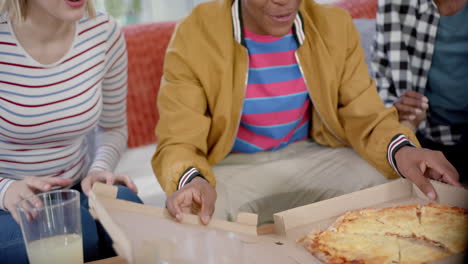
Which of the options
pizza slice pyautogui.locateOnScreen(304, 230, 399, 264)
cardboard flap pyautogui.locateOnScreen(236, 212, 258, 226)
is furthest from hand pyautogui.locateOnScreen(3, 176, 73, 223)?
pizza slice pyautogui.locateOnScreen(304, 230, 399, 264)

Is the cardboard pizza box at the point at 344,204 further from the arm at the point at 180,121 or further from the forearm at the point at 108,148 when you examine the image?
the forearm at the point at 108,148

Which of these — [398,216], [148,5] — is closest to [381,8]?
[398,216]

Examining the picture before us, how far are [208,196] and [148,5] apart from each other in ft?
6.72

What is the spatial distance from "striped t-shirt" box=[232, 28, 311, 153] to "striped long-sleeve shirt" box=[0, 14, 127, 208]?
0.34 metres

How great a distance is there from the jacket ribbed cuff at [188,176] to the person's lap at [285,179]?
18 centimetres

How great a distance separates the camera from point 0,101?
47.9 inches

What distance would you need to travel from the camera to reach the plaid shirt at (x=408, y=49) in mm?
1600

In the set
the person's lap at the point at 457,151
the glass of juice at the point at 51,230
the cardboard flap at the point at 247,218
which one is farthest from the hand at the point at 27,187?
the person's lap at the point at 457,151

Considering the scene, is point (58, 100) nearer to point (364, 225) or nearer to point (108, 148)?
point (108, 148)

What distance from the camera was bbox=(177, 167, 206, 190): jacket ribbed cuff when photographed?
1114 millimetres

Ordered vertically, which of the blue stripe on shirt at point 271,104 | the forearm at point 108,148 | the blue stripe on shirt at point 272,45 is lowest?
the forearm at point 108,148

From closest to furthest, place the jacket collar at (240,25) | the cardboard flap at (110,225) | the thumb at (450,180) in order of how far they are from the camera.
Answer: the cardboard flap at (110,225)
the thumb at (450,180)
the jacket collar at (240,25)

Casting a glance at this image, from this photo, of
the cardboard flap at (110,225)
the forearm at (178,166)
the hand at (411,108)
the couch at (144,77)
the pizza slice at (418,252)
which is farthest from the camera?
the couch at (144,77)

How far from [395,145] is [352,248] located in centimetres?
39
